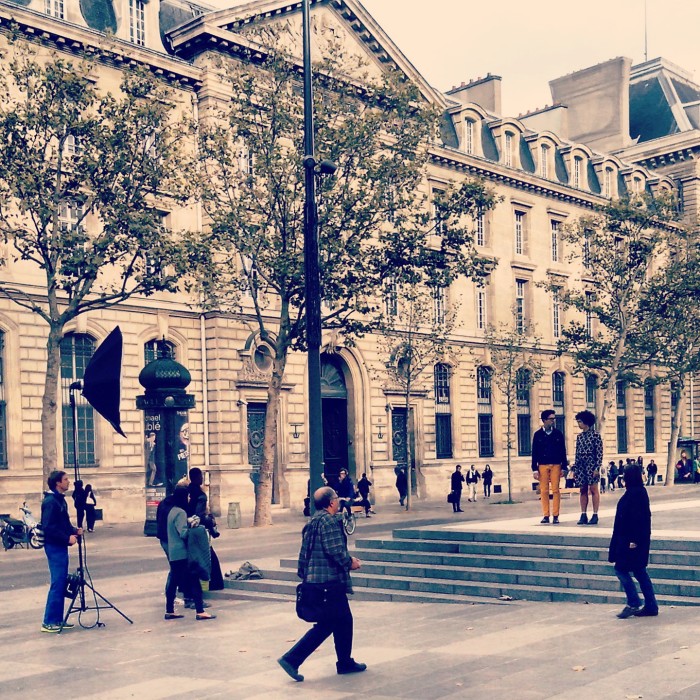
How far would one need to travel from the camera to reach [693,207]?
2349 inches

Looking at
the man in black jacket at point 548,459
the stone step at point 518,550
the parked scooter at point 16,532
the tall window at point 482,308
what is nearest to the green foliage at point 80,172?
the parked scooter at point 16,532

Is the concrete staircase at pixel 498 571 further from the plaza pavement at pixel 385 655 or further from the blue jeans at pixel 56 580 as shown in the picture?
the blue jeans at pixel 56 580

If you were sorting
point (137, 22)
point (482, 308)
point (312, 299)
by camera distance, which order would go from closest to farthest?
point (312, 299) < point (137, 22) < point (482, 308)

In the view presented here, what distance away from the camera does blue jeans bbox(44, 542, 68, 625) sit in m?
11.7

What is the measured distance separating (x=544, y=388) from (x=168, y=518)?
39.6 meters

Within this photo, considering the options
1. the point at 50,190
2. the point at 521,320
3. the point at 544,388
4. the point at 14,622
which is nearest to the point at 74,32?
the point at 50,190

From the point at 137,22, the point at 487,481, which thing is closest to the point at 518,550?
the point at 137,22

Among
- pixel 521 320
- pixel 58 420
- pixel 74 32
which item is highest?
pixel 74 32

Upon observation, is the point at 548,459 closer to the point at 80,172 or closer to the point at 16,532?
the point at 16,532

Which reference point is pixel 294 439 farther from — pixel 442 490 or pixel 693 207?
pixel 693 207

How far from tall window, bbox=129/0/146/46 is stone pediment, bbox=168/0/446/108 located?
981 mm

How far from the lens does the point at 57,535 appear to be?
11547mm

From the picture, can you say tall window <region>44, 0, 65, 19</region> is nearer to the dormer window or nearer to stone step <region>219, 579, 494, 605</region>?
stone step <region>219, 579, 494, 605</region>

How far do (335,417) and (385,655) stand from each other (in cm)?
3086
